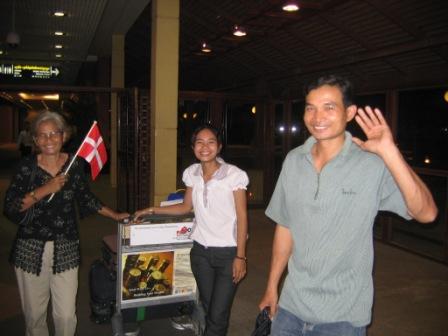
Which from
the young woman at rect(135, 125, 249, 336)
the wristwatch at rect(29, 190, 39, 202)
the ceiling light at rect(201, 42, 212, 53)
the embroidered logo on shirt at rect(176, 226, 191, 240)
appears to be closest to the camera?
the wristwatch at rect(29, 190, 39, 202)

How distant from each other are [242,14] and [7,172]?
12.1m

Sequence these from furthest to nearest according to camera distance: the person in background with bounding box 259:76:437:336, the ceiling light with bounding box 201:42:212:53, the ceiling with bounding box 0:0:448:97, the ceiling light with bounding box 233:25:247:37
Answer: the ceiling light with bounding box 201:42:212:53 < the ceiling light with bounding box 233:25:247:37 < the ceiling with bounding box 0:0:448:97 < the person in background with bounding box 259:76:437:336

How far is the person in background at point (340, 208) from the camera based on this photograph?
79.1 inches

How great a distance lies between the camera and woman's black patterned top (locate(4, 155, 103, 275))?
3.13 metres

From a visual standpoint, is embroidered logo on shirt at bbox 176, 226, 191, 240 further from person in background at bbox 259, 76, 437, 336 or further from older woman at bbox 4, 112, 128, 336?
person in background at bbox 259, 76, 437, 336

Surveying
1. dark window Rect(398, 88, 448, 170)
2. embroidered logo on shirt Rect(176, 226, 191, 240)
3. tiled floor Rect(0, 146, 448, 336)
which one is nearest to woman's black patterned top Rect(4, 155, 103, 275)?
embroidered logo on shirt Rect(176, 226, 191, 240)

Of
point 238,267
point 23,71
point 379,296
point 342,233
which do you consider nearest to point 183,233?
point 238,267

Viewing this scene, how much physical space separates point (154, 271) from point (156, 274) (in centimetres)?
3

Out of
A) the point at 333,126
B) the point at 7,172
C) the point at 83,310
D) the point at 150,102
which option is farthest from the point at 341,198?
the point at 7,172

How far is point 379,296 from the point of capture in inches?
207

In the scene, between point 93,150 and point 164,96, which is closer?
point 93,150

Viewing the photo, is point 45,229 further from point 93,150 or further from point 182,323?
point 182,323

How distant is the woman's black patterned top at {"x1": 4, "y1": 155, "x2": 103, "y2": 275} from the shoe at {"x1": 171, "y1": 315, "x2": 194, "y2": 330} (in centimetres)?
140

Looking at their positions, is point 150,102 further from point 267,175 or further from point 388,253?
point 388,253
